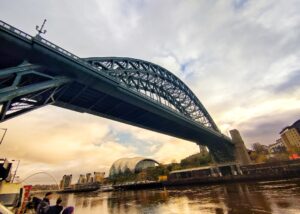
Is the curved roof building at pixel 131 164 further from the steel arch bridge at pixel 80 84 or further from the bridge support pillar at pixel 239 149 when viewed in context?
the steel arch bridge at pixel 80 84

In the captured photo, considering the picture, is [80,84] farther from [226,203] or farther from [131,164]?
[131,164]

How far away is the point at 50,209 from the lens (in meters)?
5.57

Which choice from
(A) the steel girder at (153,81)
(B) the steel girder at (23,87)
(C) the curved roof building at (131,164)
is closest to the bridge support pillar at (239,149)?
(A) the steel girder at (153,81)

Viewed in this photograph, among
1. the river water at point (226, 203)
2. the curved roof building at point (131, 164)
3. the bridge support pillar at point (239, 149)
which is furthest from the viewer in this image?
the curved roof building at point (131, 164)

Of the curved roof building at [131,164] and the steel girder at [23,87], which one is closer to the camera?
the steel girder at [23,87]

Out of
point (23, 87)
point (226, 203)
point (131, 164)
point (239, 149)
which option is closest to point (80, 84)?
point (23, 87)

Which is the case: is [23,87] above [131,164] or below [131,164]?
below

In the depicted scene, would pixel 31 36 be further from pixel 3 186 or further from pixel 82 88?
pixel 3 186

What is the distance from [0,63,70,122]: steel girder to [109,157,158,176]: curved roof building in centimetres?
9494

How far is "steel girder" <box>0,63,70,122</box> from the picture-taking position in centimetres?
1248

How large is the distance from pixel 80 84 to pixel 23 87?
6.03m

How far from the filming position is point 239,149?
56281 mm

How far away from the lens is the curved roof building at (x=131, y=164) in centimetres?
10604

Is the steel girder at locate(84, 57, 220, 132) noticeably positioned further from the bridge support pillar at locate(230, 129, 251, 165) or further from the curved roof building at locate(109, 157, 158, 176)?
the curved roof building at locate(109, 157, 158, 176)
